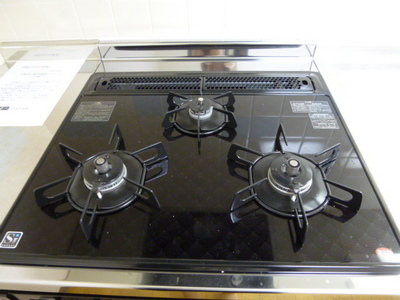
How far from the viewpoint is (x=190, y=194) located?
0.62m

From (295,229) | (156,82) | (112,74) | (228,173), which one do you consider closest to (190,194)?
(228,173)

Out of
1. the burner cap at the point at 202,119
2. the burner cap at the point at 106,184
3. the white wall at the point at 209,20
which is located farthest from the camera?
the white wall at the point at 209,20

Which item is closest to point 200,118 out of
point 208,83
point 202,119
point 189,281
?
point 202,119

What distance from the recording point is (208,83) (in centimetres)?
92

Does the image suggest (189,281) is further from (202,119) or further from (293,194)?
(202,119)

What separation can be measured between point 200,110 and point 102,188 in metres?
0.33

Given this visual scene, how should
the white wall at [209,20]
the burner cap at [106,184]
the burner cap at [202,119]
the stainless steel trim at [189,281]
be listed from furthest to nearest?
1. the white wall at [209,20]
2. the burner cap at [202,119]
3. the burner cap at [106,184]
4. the stainless steel trim at [189,281]

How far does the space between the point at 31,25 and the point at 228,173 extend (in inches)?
34.3

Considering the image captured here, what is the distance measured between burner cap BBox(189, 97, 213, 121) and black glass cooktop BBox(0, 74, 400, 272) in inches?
0.8

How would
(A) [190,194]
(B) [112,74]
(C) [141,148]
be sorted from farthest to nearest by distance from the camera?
1. (B) [112,74]
2. (C) [141,148]
3. (A) [190,194]

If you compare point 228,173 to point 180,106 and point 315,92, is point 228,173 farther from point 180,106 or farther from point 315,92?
point 315,92

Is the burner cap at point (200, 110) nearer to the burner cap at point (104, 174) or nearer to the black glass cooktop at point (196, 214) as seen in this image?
the black glass cooktop at point (196, 214)

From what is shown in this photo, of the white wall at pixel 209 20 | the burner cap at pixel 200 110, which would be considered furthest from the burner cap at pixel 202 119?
the white wall at pixel 209 20

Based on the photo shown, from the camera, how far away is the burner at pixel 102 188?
0.58m
